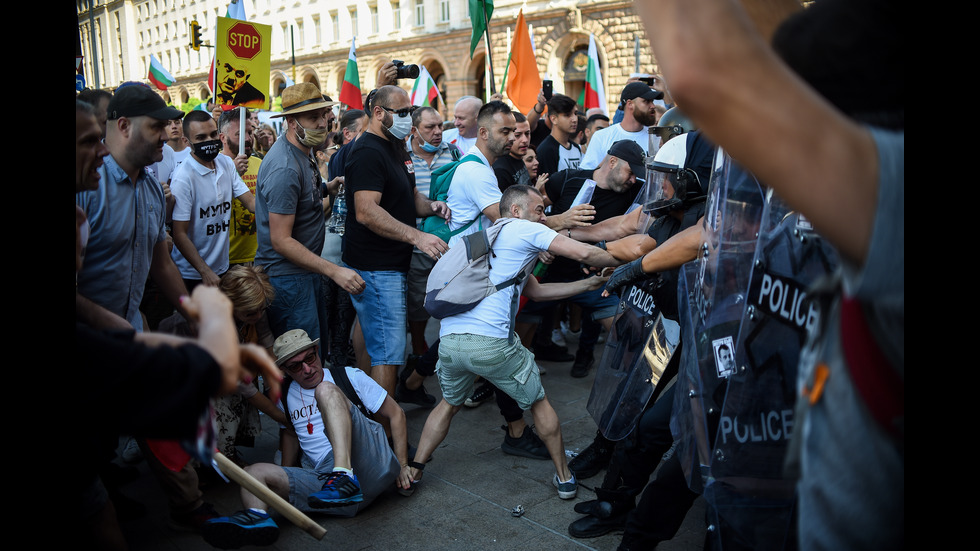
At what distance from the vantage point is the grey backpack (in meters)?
3.95

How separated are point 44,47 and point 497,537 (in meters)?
2.93

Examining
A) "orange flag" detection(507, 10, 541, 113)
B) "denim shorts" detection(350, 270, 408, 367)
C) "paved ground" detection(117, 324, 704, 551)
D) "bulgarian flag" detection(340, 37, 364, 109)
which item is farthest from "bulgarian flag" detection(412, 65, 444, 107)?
"paved ground" detection(117, 324, 704, 551)

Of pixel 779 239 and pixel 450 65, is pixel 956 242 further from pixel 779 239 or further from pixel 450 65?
pixel 450 65

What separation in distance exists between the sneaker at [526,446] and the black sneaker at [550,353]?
199cm

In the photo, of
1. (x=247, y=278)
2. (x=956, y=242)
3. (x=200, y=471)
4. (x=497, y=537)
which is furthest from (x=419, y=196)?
(x=956, y=242)

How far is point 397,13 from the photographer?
37.3 metres

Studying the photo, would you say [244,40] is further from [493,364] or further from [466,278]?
[493,364]

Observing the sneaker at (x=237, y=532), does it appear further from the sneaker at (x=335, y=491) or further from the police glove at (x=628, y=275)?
the police glove at (x=628, y=275)

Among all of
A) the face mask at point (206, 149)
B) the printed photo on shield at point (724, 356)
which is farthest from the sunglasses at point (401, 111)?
the printed photo on shield at point (724, 356)


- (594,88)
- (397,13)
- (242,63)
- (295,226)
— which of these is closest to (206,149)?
(295,226)

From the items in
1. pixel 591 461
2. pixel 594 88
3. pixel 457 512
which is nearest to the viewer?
pixel 457 512

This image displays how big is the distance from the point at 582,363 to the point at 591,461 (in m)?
1.98

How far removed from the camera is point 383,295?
487 cm

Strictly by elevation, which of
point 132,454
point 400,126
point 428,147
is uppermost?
point 400,126
